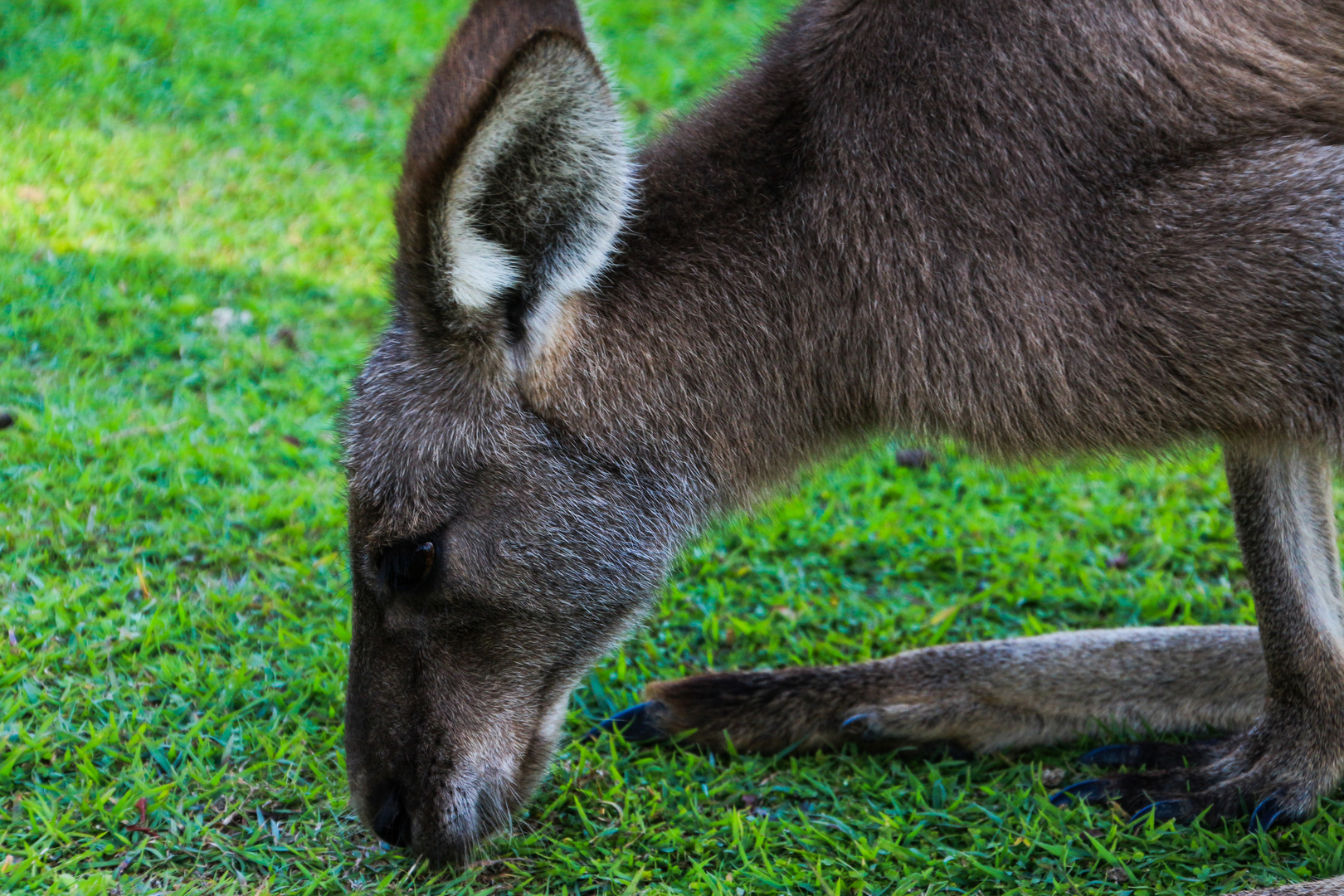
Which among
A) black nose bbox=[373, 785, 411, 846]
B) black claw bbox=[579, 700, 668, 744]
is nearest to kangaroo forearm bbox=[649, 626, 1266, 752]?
black claw bbox=[579, 700, 668, 744]

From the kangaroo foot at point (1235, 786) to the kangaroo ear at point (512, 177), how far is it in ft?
5.31

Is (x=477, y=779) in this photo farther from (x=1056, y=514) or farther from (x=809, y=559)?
(x=1056, y=514)

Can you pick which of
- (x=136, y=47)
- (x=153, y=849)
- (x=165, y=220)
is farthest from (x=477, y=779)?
(x=136, y=47)

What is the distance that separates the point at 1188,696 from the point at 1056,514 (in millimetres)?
1039

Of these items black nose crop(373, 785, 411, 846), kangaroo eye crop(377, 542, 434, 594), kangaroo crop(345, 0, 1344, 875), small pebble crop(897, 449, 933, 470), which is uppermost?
kangaroo crop(345, 0, 1344, 875)

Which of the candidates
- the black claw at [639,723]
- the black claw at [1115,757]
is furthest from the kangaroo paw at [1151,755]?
the black claw at [639,723]

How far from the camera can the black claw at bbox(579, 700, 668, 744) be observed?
295cm

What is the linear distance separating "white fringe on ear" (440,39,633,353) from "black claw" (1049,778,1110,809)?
1.54 meters

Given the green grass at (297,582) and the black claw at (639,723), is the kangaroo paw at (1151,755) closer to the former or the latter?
the green grass at (297,582)

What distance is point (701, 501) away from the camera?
2.63 metres

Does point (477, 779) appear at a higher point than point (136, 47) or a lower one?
lower

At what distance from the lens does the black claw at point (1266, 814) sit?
105 inches

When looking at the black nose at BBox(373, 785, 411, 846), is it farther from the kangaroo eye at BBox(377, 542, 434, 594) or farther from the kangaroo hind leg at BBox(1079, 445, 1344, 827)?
the kangaroo hind leg at BBox(1079, 445, 1344, 827)

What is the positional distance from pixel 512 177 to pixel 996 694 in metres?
1.71
